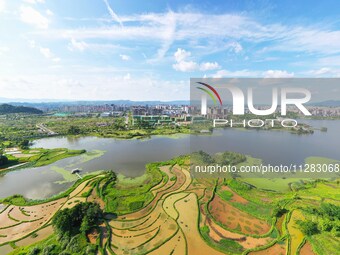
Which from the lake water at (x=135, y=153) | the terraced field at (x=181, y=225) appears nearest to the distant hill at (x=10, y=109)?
the lake water at (x=135, y=153)

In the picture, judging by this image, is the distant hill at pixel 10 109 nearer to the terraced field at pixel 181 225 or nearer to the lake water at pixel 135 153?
the lake water at pixel 135 153

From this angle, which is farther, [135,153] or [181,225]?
[135,153]

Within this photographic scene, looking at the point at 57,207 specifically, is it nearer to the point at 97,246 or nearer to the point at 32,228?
the point at 32,228

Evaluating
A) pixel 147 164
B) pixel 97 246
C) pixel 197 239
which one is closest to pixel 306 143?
pixel 147 164

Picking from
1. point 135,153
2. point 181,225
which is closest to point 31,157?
point 135,153

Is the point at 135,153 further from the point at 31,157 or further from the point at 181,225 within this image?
the point at 181,225

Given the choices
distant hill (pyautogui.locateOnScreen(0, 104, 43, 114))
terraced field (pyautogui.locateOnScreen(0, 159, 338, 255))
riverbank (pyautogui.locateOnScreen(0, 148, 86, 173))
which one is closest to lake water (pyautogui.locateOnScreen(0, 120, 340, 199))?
riverbank (pyautogui.locateOnScreen(0, 148, 86, 173))
